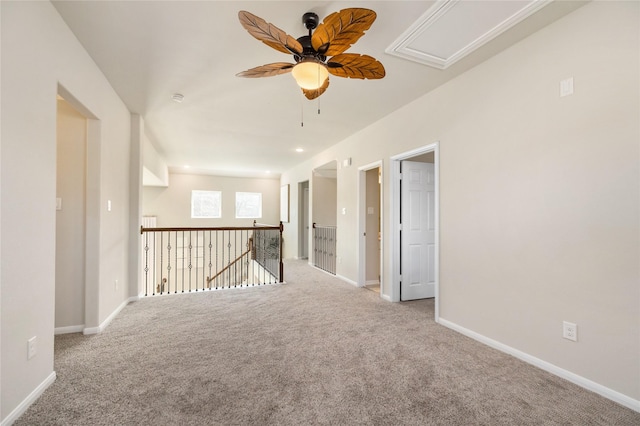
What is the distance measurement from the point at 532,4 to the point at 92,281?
4.47 metres

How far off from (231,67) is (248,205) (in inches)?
270

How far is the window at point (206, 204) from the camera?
28.6 feet

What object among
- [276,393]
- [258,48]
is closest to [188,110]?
[258,48]

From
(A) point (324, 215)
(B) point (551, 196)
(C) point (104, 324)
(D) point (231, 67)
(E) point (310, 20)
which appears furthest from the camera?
(A) point (324, 215)

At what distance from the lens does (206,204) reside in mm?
8828

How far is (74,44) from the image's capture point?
225cm

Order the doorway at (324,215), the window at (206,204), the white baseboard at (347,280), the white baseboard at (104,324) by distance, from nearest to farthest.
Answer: the white baseboard at (104,324) → the white baseboard at (347,280) → the doorway at (324,215) → the window at (206,204)

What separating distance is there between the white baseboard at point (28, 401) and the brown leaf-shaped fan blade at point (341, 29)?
2.83m

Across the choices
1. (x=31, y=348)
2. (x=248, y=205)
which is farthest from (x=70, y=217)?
(x=248, y=205)

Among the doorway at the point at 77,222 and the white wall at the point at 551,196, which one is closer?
the white wall at the point at 551,196

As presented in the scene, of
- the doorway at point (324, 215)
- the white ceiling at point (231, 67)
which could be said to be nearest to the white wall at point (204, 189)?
the doorway at point (324, 215)

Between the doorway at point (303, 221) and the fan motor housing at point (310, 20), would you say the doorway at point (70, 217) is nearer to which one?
the fan motor housing at point (310, 20)

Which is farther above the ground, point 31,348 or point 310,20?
point 310,20

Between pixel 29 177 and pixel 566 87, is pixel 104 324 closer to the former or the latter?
pixel 29 177
